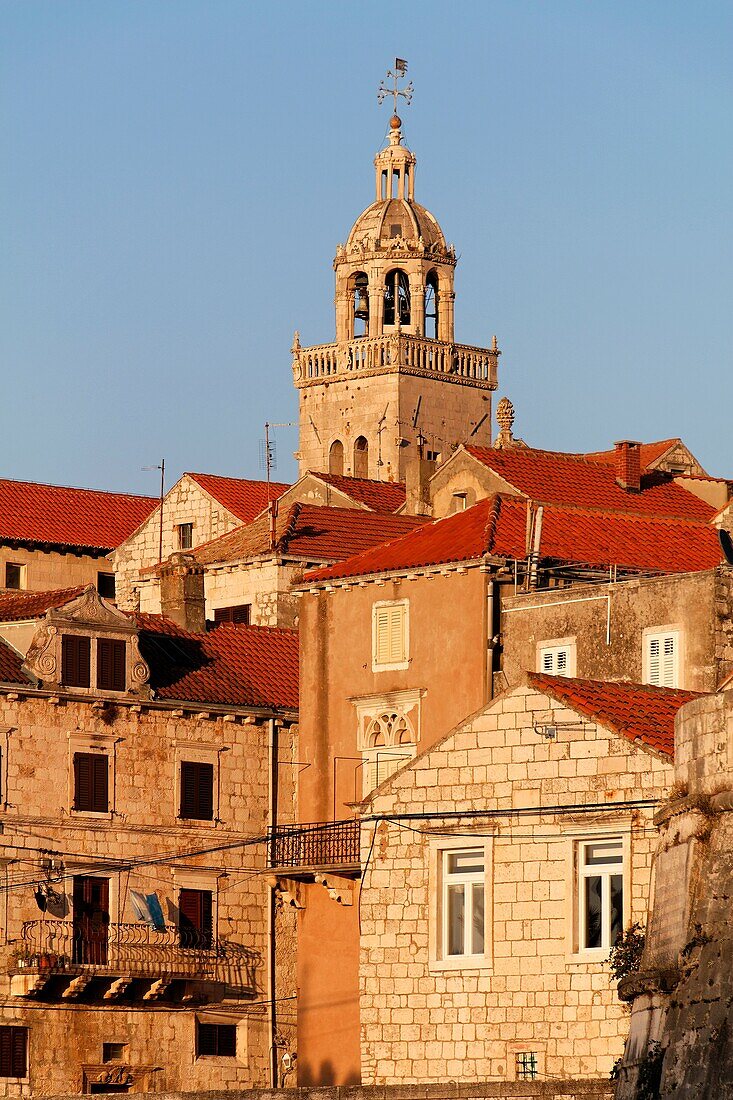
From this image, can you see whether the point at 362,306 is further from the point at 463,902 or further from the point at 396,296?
the point at 463,902

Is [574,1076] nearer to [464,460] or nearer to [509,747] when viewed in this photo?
[509,747]

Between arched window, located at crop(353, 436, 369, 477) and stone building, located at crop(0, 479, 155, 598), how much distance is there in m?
24.5

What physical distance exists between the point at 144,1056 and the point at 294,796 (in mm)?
5923

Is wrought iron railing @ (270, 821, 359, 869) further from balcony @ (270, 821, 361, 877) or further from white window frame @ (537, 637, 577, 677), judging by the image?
white window frame @ (537, 637, 577, 677)

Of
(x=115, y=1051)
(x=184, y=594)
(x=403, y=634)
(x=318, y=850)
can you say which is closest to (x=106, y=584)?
(x=184, y=594)

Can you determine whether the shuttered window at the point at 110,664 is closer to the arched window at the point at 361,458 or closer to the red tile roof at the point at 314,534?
the red tile roof at the point at 314,534

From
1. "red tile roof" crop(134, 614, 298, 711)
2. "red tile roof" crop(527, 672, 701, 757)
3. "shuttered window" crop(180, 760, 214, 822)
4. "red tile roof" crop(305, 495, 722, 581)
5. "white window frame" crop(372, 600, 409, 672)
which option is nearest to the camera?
"red tile roof" crop(527, 672, 701, 757)

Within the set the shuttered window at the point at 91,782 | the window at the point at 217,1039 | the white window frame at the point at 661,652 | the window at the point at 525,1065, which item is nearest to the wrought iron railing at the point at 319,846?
the white window frame at the point at 661,652

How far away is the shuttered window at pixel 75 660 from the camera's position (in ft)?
184

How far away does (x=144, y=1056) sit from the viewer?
55.9 metres

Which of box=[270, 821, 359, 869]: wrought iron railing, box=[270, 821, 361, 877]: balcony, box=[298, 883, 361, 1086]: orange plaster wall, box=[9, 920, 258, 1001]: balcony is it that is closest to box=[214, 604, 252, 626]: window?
box=[9, 920, 258, 1001]: balcony

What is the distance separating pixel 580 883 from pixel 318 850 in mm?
13592

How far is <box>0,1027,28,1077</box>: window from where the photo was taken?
2124 inches

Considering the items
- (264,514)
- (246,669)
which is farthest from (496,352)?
(246,669)
